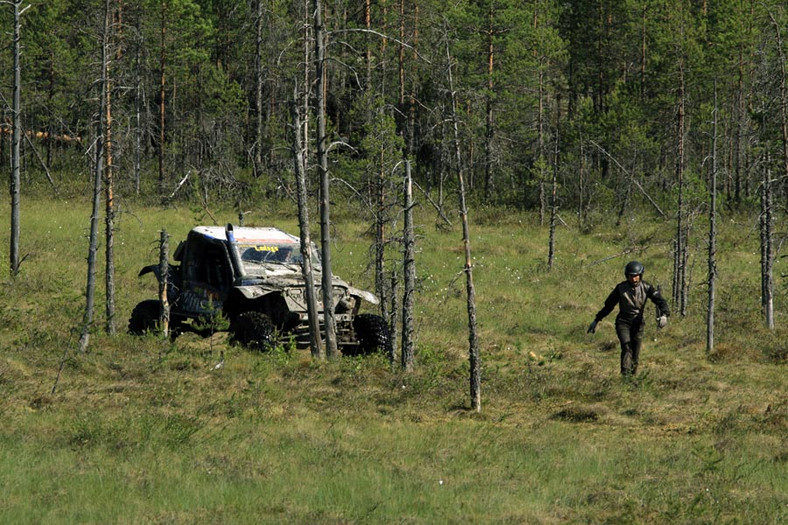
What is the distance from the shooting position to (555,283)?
31766 millimetres

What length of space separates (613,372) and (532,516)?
9089 millimetres

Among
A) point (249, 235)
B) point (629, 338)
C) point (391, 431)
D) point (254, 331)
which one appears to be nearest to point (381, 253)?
point (249, 235)

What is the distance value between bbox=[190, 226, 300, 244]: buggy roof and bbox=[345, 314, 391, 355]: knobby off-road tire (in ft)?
7.22

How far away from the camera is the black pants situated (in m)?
14.9

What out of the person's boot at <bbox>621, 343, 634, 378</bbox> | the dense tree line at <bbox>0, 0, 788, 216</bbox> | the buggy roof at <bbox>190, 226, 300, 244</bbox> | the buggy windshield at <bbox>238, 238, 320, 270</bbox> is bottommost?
A: the person's boot at <bbox>621, 343, 634, 378</bbox>

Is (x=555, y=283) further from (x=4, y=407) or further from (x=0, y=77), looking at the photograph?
(x=0, y=77)

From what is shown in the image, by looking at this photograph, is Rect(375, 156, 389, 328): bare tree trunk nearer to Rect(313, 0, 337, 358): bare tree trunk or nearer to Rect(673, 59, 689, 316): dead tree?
Rect(313, 0, 337, 358): bare tree trunk

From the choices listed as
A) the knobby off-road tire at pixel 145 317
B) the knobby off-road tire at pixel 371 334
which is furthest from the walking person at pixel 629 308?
the knobby off-road tire at pixel 145 317

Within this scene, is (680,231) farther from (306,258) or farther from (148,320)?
(148,320)

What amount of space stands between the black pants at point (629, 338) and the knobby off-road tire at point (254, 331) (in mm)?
5937

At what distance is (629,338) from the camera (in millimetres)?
15172

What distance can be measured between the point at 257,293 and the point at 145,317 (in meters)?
3.83

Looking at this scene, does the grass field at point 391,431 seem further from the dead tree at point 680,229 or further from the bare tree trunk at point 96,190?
the dead tree at point 680,229

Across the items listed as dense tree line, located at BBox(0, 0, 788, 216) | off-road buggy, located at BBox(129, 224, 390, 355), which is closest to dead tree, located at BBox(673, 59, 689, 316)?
off-road buggy, located at BBox(129, 224, 390, 355)
